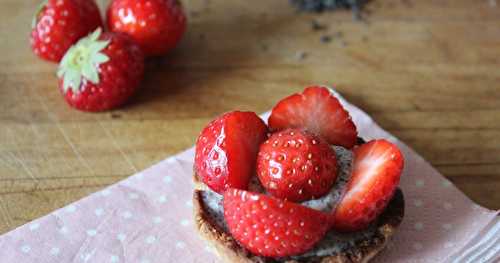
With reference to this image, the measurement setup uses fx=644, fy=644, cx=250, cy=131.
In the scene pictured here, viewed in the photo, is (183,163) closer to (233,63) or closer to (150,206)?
(150,206)

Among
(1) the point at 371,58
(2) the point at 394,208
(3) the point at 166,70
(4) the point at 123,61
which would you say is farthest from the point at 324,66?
(2) the point at 394,208

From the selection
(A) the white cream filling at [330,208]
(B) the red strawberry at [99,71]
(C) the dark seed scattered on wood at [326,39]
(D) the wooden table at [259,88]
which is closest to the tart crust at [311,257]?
(A) the white cream filling at [330,208]

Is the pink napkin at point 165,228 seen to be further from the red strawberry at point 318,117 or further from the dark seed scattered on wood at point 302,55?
the dark seed scattered on wood at point 302,55

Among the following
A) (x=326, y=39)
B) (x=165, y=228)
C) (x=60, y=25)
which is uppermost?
(x=60, y=25)

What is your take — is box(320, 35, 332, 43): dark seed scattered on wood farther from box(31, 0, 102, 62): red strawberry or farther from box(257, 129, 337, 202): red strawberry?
box(257, 129, 337, 202): red strawberry

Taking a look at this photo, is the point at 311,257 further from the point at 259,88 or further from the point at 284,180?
the point at 259,88

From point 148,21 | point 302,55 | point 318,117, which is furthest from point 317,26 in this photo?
point 318,117

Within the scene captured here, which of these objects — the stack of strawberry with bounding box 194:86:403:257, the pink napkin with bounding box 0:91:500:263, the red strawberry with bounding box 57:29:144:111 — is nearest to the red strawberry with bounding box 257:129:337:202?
the stack of strawberry with bounding box 194:86:403:257
